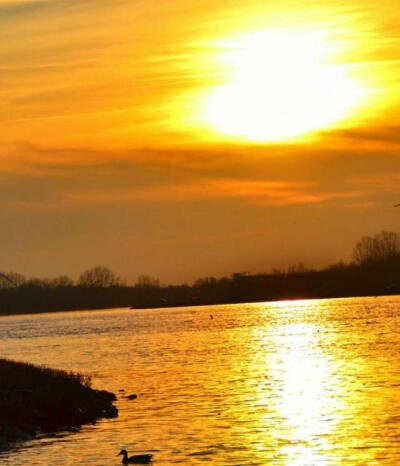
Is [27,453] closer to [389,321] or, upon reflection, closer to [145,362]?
[145,362]

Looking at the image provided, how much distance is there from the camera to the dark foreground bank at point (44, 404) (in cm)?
4416

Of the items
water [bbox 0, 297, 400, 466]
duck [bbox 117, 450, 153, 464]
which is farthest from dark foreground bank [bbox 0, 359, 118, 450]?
duck [bbox 117, 450, 153, 464]

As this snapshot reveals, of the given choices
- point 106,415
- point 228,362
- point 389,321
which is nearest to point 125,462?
point 106,415

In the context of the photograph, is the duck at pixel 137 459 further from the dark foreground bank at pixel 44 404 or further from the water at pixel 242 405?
the dark foreground bank at pixel 44 404

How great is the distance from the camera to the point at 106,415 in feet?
161

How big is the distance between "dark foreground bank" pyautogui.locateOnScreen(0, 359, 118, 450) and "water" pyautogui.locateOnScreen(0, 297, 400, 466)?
3.56 feet

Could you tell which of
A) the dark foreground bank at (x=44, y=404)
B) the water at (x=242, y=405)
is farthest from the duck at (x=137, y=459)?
the dark foreground bank at (x=44, y=404)

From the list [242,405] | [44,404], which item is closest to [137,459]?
[44,404]

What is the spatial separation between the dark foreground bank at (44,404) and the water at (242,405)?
3.56ft

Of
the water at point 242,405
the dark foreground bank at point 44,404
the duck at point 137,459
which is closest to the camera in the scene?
the duck at point 137,459

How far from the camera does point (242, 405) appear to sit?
171 feet

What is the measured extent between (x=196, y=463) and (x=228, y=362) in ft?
144

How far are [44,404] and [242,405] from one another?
10.5m

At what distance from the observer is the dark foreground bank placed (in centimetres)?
4416
